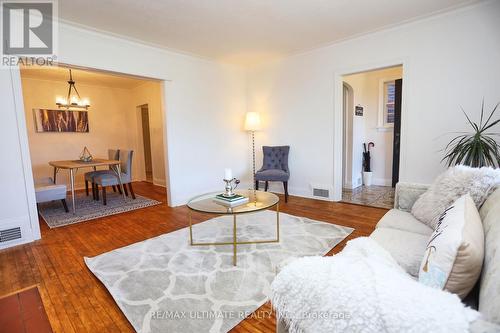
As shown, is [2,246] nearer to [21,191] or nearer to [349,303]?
[21,191]

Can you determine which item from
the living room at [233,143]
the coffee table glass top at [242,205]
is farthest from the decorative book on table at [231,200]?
the living room at [233,143]

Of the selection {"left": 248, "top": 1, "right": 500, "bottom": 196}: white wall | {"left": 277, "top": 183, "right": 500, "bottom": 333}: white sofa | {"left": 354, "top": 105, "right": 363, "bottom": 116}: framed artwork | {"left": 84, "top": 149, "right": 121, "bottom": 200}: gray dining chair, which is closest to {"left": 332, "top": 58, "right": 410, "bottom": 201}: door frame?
{"left": 248, "top": 1, "right": 500, "bottom": 196}: white wall

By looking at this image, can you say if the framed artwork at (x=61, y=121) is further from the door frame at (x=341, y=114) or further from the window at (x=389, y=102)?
the window at (x=389, y=102)

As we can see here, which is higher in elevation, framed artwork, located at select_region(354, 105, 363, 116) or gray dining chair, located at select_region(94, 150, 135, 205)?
framed artwork, located at select_region(354, 105, 363, 116)

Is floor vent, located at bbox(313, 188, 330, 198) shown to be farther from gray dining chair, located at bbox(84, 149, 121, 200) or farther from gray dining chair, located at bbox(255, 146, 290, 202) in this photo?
gray dining chair, located at bbox(84, 149, 121, 200)

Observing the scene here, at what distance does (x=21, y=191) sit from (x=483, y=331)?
3.81 meters

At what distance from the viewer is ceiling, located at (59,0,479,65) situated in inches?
107

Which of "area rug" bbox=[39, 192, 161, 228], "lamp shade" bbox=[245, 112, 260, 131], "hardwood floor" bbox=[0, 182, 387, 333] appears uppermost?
"lamp shade" bbox=[245, 112, 260, 131]

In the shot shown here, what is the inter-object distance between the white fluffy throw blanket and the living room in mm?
16

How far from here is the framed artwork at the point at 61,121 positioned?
5.28 meters

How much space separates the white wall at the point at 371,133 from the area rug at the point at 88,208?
4.00 m

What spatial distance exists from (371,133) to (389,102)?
702mm

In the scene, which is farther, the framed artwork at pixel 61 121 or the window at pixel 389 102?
the framed artwork at pixel 61 121

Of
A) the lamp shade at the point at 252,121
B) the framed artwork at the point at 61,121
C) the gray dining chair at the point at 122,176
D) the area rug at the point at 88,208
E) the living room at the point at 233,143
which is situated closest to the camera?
the living room at the point at 233,143
